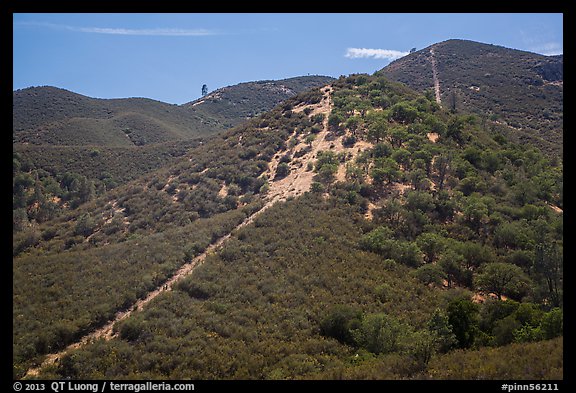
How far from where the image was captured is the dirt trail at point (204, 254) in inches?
610

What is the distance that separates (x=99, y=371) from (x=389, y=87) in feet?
181

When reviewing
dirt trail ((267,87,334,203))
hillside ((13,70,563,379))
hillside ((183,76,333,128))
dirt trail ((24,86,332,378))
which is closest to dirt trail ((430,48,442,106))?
hillside ((183,76,333,128))

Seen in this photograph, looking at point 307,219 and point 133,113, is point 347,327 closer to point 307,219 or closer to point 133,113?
point 307,219

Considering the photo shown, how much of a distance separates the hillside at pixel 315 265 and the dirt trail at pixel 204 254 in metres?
0.15

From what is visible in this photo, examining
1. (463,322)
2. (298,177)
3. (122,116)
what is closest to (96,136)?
(122,116)

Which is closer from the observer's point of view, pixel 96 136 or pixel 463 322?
pixel 463 322

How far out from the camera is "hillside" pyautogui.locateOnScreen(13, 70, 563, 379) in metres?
13.3

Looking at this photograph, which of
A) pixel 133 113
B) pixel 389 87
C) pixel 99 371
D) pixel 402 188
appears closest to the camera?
pixel 99 371

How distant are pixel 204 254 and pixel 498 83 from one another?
346ft

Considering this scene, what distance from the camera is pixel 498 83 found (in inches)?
3777

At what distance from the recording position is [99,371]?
1311 centimetres

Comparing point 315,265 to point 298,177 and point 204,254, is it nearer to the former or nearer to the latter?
point 204,254
